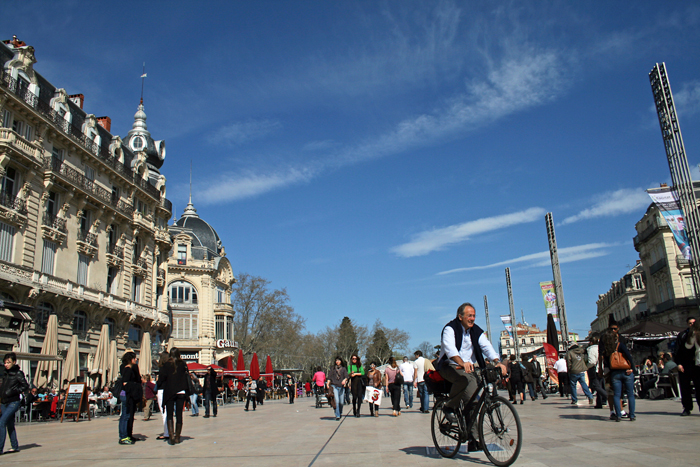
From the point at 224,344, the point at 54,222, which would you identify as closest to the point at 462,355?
the point at 54,222

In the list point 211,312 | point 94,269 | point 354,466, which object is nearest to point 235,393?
point 211,312

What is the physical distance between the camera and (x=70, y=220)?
89.6ft

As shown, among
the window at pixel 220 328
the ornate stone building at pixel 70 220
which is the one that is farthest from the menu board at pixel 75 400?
the window at pixel 220 328

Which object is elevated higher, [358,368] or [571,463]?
[358,368]

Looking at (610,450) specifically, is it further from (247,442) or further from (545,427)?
(247,442)

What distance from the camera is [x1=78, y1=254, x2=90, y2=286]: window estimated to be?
90.9 feet

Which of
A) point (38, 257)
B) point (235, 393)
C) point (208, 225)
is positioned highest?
point (208, 225)

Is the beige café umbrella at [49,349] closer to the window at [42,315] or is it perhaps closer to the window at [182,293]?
the window at [42,315]

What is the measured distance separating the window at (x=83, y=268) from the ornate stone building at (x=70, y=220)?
2.5 inches

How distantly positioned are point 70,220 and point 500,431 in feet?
90.3

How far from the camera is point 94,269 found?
95.5 ft

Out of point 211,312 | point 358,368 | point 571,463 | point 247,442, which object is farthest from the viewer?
point 211,312

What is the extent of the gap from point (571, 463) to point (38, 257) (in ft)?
84.0

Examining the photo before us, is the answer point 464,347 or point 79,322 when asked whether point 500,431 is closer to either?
point 464,347
